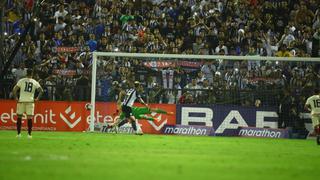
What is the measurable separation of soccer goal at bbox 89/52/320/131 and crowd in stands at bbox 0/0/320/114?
0.04 m

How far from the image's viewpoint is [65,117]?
90.9 feet

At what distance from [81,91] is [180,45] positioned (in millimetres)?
5136

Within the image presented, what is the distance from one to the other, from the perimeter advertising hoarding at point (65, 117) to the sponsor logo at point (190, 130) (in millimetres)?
316

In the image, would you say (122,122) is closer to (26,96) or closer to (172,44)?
(172,44)

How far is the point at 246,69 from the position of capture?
2658 cm

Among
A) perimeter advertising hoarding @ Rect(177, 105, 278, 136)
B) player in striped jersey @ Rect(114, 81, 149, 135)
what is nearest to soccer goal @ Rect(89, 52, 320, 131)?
perimeter advertising hoarding @ Rect(177, 105, 278, 136)

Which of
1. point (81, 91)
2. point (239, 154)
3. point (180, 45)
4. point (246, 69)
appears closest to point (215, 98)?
point (246, 69)

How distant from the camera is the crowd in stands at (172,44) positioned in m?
26.9

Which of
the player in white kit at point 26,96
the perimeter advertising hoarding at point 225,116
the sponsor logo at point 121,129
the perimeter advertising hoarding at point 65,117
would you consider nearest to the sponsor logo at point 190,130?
the perimeter advertising hoarding at point 225,116

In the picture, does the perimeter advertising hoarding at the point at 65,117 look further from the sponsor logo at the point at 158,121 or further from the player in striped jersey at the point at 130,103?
the player in striped jersey at the point at 130,103

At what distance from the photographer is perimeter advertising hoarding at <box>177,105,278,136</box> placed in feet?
88.7

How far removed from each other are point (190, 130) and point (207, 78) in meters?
2.31

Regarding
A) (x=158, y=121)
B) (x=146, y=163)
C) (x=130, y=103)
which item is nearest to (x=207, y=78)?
(x=158, y=121)

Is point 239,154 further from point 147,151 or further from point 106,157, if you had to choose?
point 106,157
